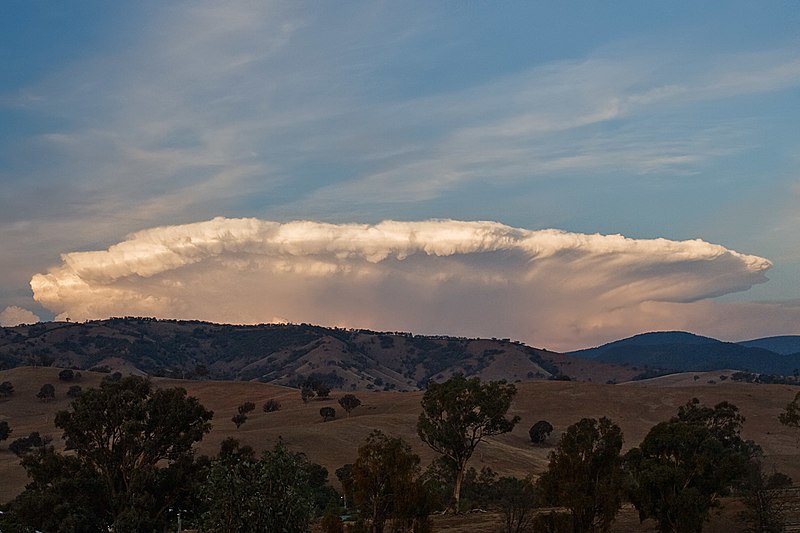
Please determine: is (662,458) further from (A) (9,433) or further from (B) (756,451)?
(A) (9,433)

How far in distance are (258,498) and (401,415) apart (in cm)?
10018

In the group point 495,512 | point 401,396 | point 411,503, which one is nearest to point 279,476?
point 411,503

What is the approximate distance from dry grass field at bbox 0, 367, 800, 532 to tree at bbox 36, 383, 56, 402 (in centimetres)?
135

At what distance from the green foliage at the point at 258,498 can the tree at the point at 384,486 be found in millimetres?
11653

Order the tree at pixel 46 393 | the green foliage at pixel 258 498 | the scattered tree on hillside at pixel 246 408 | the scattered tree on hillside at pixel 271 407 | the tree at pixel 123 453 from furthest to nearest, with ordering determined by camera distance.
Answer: the tree at pixel 46 393 < the scattered tree on hillside at pixel 271 407 < the scattered tree on hillside at pixel 246 408 < the tree at pixel 123 453 < the green foliage at pixel 258 498

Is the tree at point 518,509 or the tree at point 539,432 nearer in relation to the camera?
the tree at point 518,509

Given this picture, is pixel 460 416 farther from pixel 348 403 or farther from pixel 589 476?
pixel 348 403

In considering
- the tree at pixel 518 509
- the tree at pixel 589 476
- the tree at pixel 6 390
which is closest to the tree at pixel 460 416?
the tree at pixel 518 509

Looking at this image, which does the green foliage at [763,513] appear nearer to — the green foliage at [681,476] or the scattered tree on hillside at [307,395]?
the green foliage at [681,476]

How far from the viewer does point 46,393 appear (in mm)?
149500

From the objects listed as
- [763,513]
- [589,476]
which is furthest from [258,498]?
[763,513]

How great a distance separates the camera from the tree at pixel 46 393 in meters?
149

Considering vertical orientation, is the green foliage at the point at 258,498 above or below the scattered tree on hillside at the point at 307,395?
below

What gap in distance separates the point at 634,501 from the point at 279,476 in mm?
27903
